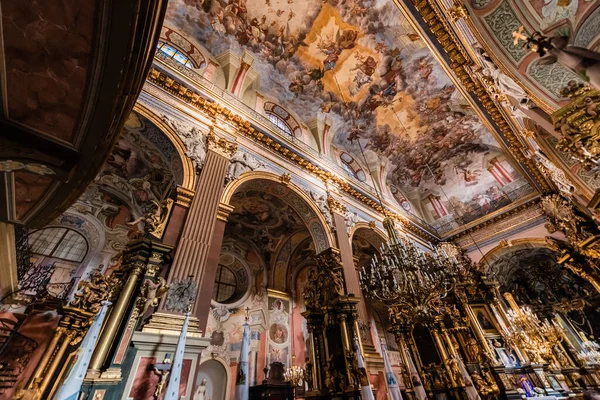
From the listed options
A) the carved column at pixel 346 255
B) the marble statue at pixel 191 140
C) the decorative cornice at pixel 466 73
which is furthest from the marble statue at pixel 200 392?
the decorative cornice at pixel 466 73

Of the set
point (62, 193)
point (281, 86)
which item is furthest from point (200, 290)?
point (281, 86)

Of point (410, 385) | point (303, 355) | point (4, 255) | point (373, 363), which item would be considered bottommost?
point (410, 385)

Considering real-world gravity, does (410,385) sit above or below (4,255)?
below

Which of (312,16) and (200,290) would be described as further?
(312,16)

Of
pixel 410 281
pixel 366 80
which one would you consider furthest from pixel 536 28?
pixel 410 281

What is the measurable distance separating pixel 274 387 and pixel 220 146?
739 cm

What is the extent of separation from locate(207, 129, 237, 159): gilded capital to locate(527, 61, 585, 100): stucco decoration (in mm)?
7548

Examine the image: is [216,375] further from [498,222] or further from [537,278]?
[537,278]

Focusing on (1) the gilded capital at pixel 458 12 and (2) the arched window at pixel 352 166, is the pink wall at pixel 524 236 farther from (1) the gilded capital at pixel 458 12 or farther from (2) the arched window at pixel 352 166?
(1) the gilded capital at pixel 458 12

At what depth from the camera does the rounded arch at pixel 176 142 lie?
5.14m

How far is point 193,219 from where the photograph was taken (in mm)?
4711

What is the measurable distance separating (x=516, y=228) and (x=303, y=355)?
39.5 ft

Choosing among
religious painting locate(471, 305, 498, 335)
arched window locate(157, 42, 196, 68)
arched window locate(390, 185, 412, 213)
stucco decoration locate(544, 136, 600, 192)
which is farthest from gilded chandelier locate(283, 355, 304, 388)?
stucco decoration locate(544, 136, 600, 192)

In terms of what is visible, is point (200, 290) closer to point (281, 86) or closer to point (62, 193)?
point (62, 193)
